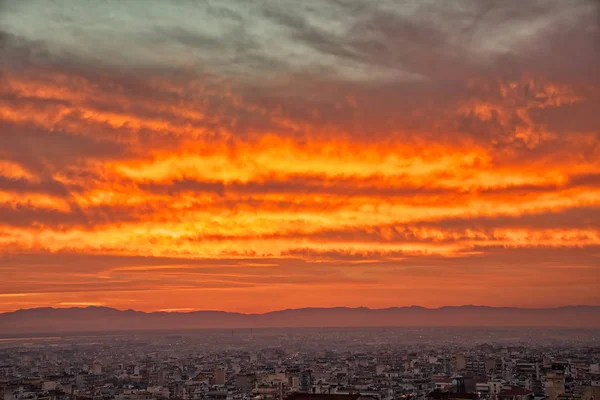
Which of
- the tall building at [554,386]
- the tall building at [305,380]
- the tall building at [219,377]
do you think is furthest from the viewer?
the tall building at [219,377]

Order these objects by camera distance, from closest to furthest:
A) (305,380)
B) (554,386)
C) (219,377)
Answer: (554,386) < (305,380) < (219,377)

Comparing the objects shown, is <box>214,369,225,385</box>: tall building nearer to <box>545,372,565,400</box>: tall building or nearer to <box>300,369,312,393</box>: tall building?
<box>300,369,312,393</box>: tall building

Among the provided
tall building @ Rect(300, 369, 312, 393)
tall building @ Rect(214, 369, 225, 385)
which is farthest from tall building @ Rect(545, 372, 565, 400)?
tall building @ Rect(214, 369, 225, 385)

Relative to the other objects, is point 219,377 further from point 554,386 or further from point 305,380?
point 554,386

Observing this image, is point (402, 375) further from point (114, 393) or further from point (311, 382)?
point (114, 393)

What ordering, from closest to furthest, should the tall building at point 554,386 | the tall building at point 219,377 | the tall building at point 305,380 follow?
the tall building at point 554,386
the tall building at point 305,380
the tall building at point 219,377

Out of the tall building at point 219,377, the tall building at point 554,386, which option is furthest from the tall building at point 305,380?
the tall building at point 554,386

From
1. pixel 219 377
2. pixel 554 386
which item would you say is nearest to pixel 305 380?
pixel 219 377

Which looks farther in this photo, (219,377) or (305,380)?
(219,377)

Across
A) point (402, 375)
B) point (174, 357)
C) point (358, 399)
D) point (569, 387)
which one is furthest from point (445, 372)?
point (174, 357)

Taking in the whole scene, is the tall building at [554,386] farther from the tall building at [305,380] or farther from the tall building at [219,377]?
the tall building at [219,377]

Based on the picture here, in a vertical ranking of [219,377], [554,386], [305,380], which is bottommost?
[554,386]
